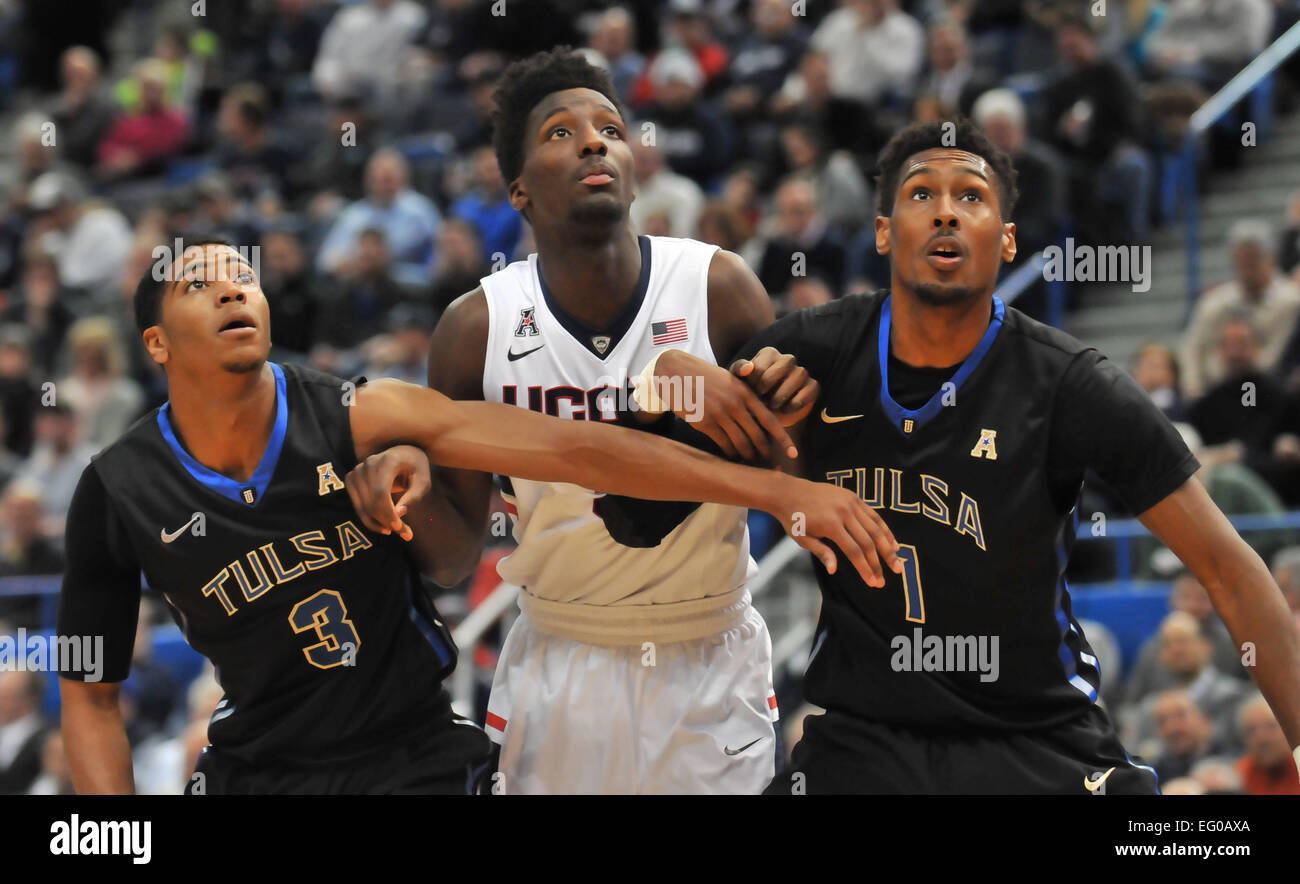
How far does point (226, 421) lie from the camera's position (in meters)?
4.23

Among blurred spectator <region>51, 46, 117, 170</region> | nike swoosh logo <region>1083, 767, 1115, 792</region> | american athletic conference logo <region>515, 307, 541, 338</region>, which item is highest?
blurred spectator <region>51, 46, 117, 170</region>

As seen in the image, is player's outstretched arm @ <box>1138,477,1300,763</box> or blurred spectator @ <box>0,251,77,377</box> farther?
blurred spectator @ <box>0,251,77,377</box>

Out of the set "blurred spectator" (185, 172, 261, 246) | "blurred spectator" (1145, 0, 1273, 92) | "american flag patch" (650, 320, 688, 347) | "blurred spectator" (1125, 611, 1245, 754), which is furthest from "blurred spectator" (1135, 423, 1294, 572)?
"blurred spectator" (185, 172, 261, 246)

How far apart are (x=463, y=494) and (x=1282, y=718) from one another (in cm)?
214

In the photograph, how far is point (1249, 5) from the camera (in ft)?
32.5

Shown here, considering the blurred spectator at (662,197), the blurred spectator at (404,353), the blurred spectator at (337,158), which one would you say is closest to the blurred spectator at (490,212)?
the blurred spectator at (662,197)

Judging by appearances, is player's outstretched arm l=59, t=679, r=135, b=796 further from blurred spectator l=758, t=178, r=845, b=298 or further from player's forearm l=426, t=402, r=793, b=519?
blurred spectator l=758, t=178, r=845, b=298

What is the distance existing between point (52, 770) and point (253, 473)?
4.23 metres

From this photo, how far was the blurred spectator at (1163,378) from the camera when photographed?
798cm

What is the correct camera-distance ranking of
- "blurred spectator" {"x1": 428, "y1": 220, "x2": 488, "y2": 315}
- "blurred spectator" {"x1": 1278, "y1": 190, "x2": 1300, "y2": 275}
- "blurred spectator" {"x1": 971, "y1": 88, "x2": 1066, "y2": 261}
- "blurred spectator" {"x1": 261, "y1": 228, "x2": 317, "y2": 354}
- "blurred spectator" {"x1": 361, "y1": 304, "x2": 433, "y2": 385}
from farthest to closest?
"blurred spectator" {"x1": 261, "y1": 228, "x2": 317, "y2": 354} → "blurred spectator" {"x1": 428, "y1": 220, "x2": 488, "y2": 315} → "blurred spectator" {"x1": 361, "y1": 304, "x2": 433, "y2": 385} → "blurred spectator" {"x1": 971, "y1": 88, "x2": 1066, "y2": 261} → "blurred spectator" {"x1": 1278, "y1": 190, "x2": 1300, "y2": 275}

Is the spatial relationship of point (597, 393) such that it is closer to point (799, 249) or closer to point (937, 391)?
point (937, 391)

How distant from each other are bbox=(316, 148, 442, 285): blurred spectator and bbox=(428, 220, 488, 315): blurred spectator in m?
0.85

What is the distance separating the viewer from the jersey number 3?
4.13 m

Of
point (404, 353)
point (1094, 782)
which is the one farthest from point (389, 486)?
point (404, 353)
